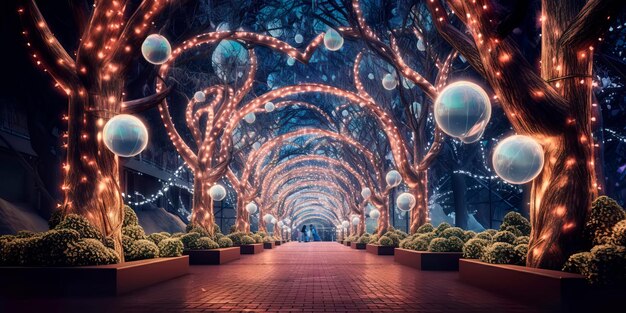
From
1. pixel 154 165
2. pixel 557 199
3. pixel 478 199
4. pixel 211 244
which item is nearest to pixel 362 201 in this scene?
pixel 478 199

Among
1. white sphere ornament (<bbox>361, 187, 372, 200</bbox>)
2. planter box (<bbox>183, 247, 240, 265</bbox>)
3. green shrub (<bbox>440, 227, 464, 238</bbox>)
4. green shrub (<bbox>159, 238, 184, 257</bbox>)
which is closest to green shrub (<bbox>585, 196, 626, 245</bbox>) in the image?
green shrub (<bbox>440, 227, 464, 238</bbox>)

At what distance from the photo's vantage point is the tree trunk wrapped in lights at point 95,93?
995cm

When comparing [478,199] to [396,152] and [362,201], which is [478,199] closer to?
[362,201]

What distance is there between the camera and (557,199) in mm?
8531

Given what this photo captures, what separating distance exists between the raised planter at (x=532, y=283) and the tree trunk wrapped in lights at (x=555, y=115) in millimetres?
595

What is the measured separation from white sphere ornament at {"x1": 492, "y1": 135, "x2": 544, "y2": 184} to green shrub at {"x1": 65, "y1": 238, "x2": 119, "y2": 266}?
670 centimetres

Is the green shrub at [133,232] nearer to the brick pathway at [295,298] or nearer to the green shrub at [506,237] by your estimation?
the brick pathway at [295,298]

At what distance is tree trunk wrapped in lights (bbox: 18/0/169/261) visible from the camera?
32.7 ft

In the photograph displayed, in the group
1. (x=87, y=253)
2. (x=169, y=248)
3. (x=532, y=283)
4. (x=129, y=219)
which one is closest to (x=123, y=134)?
(x=87, y=253)

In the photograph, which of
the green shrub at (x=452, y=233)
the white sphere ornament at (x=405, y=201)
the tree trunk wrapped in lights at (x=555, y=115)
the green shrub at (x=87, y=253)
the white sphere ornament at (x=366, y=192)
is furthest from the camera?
the white sphere ornament at (x=366, y=192)

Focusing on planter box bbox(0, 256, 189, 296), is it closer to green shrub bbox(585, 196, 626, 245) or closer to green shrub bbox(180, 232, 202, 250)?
green shrub bbox(585, 196, 626, 245)

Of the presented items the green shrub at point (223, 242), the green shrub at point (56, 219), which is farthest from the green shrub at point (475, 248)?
the green shrub at point (223, 242)

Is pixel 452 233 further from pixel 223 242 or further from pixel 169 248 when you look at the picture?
pixel 223 242

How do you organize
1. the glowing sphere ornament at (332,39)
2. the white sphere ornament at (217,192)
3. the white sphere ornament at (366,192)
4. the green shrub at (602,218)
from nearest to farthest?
the green shrub at (602,218) → the glowing sphere ornament at (332,39) → the white sphere ornament at (217,192) → the white sphere ornament at (366,192)
